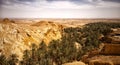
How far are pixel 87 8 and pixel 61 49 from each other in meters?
4.18

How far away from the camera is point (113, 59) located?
816cm

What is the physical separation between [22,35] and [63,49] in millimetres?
2477

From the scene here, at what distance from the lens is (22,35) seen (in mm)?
13711

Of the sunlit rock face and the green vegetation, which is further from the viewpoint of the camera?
the sunlit rock face

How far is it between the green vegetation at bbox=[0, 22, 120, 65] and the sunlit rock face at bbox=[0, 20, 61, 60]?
1.66 ft

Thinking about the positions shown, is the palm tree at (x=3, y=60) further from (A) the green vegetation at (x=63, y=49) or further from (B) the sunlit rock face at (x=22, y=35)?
(B) the sunlit rock face at (x=22, y=35)

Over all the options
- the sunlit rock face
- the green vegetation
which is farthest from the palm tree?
the sunlit rock face

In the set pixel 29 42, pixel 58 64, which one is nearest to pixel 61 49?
pixel 58 64

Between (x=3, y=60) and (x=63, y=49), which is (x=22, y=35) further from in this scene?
(x=3, y=60)

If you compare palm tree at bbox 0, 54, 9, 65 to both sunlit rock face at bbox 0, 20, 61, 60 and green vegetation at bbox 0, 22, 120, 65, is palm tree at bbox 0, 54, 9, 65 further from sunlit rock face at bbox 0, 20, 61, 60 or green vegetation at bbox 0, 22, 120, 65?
sunlit rock face at bbox 0, 20, 61, 60

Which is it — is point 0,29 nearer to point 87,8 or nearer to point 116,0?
point 87,8

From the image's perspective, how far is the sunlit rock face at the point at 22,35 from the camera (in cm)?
1192

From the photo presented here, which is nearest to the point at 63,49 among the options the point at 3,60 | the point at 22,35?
the point at 22,35

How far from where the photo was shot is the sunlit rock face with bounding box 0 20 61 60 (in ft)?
39.1
